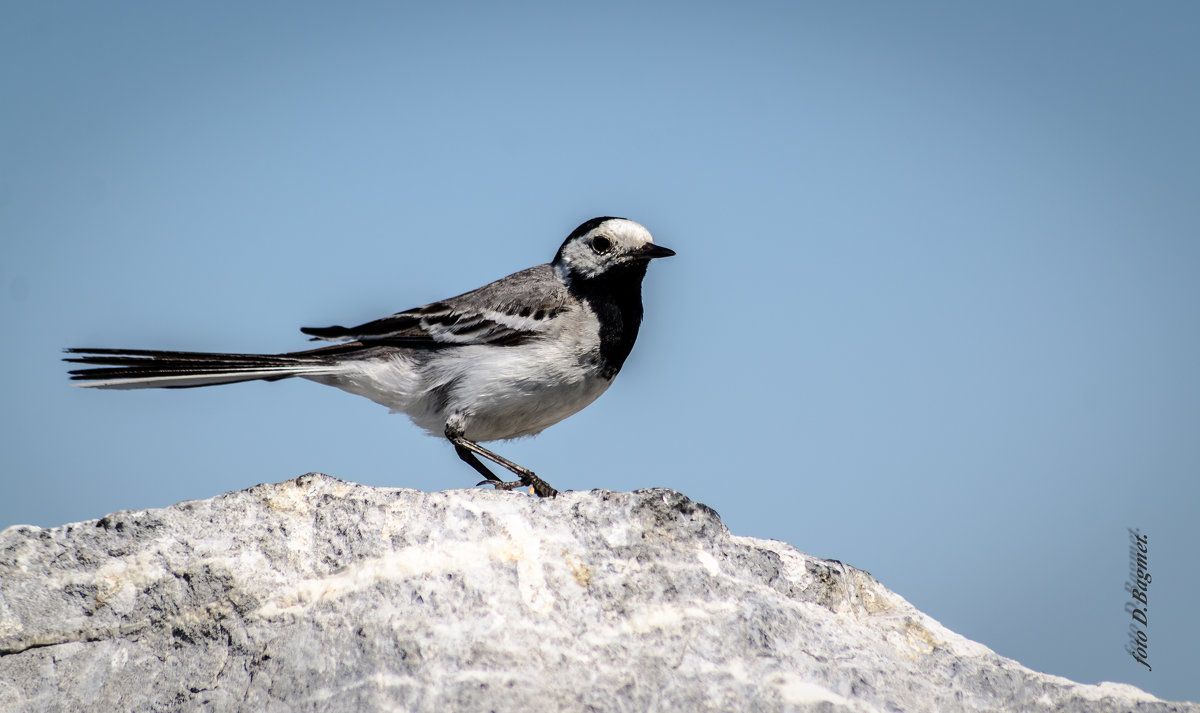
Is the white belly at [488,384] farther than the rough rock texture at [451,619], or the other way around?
the white belly at [488,384]

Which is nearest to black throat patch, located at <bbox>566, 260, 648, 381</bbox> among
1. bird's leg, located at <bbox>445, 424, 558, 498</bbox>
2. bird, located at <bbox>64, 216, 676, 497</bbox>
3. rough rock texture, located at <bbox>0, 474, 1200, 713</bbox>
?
bird, located at <bbox>64, 216, 676, 497</bbox>

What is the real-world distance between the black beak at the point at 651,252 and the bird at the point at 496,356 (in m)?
Answer: 0.01

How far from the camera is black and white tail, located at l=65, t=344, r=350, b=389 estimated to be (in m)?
6.94

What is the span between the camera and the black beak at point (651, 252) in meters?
8.18

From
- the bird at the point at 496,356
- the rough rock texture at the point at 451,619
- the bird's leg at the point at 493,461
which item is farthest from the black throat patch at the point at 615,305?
the rough rock texture at the point at 451,619

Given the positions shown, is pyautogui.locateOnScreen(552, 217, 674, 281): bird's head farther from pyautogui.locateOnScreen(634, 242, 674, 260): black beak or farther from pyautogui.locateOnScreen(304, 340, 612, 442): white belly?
pyautogui.locateOnScreen(304, 340, 612, 442): white belly

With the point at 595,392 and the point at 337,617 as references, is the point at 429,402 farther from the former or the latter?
the point at 337,617

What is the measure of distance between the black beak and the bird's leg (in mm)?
2232

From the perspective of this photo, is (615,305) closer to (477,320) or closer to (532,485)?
(477,320)

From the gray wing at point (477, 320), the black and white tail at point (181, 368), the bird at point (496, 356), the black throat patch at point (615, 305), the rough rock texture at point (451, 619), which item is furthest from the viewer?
the gray wing at point (477, 320)

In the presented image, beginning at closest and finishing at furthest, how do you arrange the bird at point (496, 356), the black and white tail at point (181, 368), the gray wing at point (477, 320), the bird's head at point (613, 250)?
1. the black and white tail at point (181, 368)
2. the bird at point (496, 356)
3. the gray wing at point (477, 320)
4. the bird's head at point (613, 250)

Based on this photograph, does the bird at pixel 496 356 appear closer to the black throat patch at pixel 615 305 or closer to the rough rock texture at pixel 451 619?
the black throat patch at pixel 615 305

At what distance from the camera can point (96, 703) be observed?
498cm

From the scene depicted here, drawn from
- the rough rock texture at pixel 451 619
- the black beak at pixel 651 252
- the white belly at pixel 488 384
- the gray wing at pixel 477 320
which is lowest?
the rough rock texture at pixel 451 619
